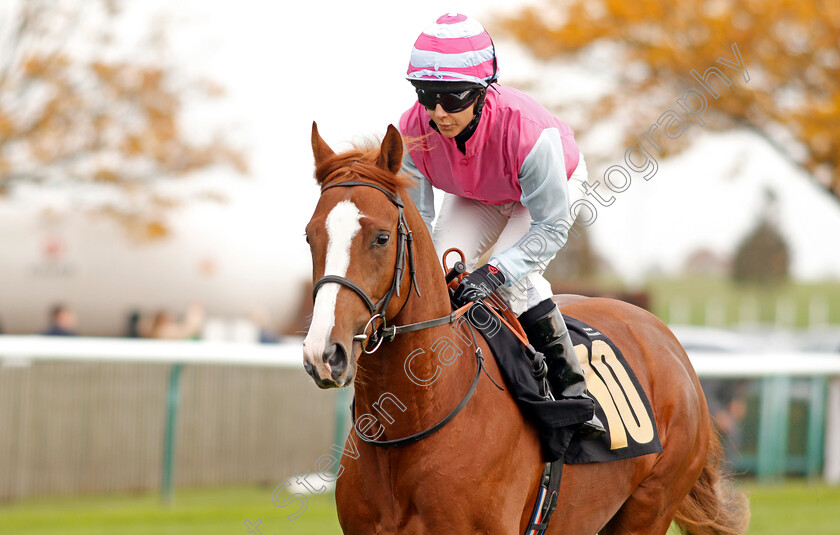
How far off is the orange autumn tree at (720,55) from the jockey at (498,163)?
1218 cm

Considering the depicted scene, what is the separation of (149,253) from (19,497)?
29.9ft

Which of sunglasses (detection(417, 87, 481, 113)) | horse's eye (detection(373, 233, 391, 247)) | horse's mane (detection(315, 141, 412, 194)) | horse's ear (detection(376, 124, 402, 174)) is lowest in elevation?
horse's eye (detection(373, 233, 391, 247))

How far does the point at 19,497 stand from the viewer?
24.0 ft

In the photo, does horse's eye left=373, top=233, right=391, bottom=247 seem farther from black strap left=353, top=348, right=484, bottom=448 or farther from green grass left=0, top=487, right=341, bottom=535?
green grass left=0, top=487, right=341, bottom=535

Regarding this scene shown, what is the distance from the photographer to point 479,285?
3189 mm

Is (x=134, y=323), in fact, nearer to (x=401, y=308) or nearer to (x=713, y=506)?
(x=713, y=506)

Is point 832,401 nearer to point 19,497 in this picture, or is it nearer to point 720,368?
point 720,368

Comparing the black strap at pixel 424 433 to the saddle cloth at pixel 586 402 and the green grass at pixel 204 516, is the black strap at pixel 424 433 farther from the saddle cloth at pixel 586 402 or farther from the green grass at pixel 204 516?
the green grass at pixel 204 516

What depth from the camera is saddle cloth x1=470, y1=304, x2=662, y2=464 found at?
10.7 ft

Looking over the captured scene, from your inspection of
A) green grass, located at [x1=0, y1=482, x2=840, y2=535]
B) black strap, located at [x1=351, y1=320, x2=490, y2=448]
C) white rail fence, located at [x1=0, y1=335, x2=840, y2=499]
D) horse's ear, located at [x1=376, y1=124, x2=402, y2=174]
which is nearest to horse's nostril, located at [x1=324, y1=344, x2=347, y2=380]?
black strap, located at [x1=351, y1=320, x2=490, y2=448]

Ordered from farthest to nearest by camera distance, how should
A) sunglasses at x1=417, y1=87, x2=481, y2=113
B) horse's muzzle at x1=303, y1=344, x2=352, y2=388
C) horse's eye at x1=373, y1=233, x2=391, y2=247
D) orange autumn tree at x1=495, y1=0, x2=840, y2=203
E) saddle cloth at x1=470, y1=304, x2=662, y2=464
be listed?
1. orange autumn tree at x1=495, y1=0, x2=840, y2=203
2. saddle cloth at x1=470, y1=304, x2=662, y2=464
3. sunglasses at x1=417, y1=87, x2=481, y2=113
4. horse's eye at x1=373, y1=233, x2=391, y2=247
5. horse's muzzle at x1=303, y1=344, x2=352, y2=388

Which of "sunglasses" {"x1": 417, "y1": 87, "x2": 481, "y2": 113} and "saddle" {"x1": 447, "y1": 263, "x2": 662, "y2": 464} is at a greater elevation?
"sunglasses" {"x1": 417, "y1": 87, "x2": 481, "y2": 113}

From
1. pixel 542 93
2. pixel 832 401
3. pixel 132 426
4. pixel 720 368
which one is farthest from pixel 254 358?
pixel 542 93

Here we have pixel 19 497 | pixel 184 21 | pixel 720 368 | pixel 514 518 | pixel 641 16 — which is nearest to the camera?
pixel 514 518
